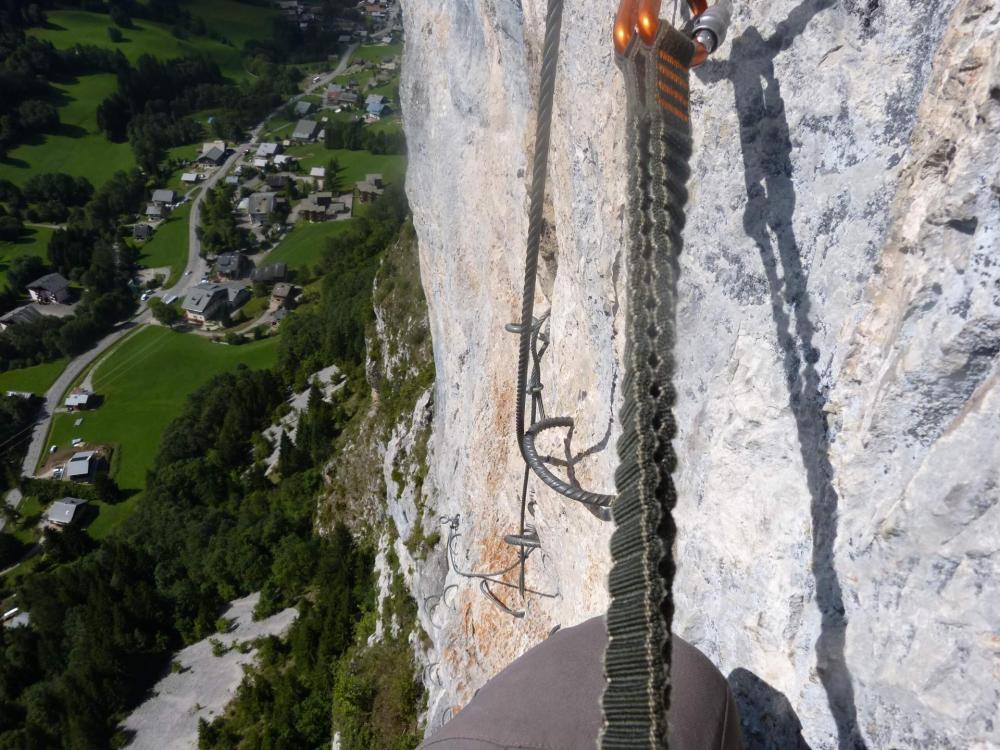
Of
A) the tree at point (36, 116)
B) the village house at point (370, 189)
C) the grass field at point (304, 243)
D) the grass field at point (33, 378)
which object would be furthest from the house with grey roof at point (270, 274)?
the tree at point (36, 116)

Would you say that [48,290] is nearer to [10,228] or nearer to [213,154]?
[10,228]

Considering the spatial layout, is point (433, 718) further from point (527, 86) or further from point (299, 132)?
point (299, 132)

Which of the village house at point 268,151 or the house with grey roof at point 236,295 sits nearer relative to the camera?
the house with grey roof at point 236,295

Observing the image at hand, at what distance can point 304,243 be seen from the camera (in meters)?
65.0

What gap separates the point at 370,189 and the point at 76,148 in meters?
46.5

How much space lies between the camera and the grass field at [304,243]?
62.5 metres

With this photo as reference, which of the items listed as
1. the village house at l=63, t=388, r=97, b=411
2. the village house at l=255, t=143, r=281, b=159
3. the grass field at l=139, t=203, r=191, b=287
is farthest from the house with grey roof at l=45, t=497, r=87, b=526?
the village house at l=255, t=143, r=281, b=159

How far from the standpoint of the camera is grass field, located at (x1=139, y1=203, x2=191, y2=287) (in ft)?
214

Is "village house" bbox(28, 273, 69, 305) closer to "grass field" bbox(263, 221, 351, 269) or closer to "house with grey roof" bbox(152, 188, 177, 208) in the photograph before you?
"house with grey roof" bbox(152, 188, 177, 208)

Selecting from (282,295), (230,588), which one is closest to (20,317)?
(282,295)

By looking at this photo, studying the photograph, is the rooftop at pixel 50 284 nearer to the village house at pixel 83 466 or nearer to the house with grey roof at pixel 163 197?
the house with grey roof at pixel 163 197

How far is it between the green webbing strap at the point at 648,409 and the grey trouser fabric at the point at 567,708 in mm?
395

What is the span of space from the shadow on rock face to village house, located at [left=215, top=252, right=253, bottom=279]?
216 feet

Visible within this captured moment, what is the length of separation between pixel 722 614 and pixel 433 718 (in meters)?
10.2
